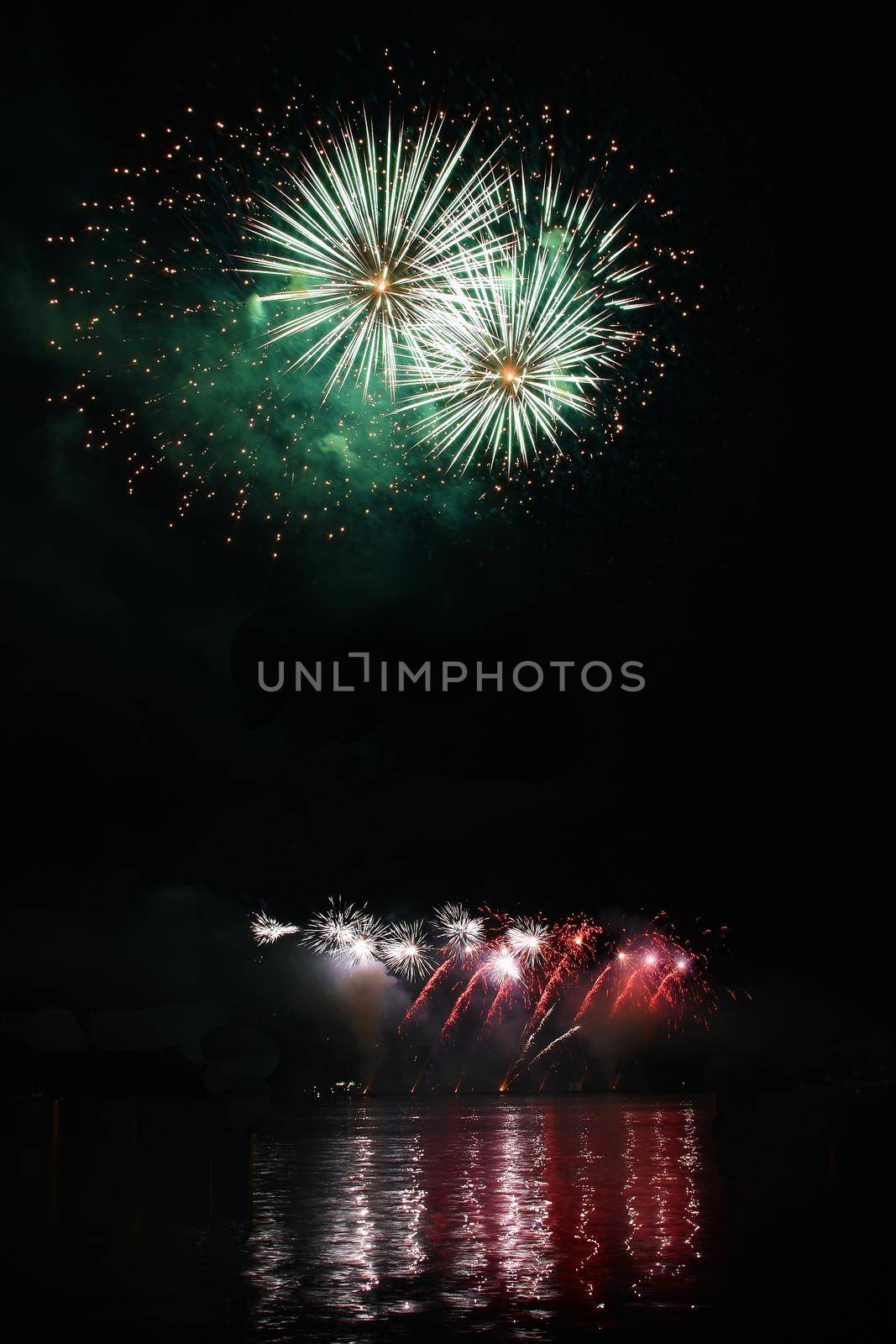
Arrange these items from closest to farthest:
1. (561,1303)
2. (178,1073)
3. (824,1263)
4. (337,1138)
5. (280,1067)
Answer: (561,1303) → (824,1263) → (337,1138) → (178,1073) → (280,1067)

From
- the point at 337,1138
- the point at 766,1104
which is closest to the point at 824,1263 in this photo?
the point at 337,1138

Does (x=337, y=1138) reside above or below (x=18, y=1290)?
below

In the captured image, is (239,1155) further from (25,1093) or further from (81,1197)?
(25,1093)

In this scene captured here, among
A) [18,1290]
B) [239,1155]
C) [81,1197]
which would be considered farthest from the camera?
[239,1155]

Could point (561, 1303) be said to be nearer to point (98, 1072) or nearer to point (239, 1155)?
point (239, 1155)

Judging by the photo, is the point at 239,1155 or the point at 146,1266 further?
the point at 239,1155

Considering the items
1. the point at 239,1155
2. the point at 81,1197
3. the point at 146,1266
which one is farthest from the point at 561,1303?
the point at 239,1155
